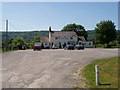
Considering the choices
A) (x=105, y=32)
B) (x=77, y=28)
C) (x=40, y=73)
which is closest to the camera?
(x=40, y=73)

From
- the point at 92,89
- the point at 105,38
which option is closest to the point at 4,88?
the point at 92,89

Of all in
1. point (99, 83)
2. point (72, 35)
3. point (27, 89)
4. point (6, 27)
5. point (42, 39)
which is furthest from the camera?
point (42, 39)

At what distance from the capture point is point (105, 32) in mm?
75312

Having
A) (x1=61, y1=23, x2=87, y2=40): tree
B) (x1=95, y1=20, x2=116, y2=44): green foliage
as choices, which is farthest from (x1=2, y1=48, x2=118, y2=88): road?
(x1=61, y1=23, x2=87, y2=40): tree

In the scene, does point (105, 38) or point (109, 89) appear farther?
point (105, 38)

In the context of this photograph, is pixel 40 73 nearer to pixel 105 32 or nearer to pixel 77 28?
pixel 105 32

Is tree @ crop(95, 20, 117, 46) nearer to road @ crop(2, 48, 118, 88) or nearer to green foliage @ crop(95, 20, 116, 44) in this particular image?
green foliage @ crop(95, 20, 116, 44)

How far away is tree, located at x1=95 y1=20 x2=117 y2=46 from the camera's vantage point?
74.9m

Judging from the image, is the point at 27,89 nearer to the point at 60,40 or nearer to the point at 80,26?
the point at 60,40

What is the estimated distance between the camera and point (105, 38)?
74375mm

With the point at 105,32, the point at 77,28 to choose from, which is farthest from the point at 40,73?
the point at 77,28

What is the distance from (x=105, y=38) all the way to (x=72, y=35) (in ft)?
47.4

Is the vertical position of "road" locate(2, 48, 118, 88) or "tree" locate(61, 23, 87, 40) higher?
"tree" locate(61, 23, 87, 40)

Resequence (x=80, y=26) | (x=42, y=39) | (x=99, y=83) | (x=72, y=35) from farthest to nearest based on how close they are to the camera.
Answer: (x=80, y=26), (x=42, y=39), (x=72, y=35), (x=99, y=83)
